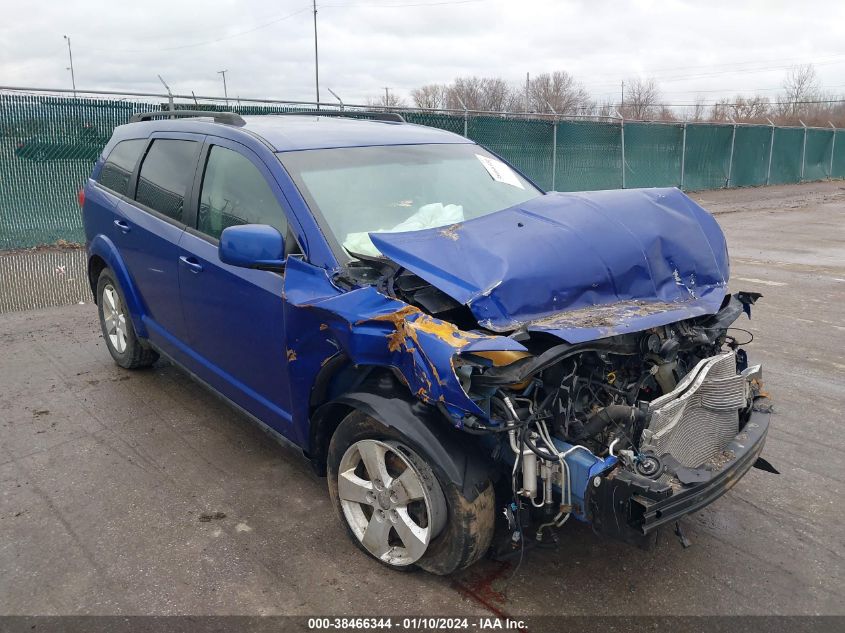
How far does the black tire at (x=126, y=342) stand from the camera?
5.13 metres

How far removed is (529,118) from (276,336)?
591 inches

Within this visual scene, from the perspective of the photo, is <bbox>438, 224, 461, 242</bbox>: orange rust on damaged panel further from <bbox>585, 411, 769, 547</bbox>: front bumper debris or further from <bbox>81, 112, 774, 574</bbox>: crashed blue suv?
<bbox>585, 411, 769, 547</bbox>: front bumper debris

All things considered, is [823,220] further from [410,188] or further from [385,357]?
[385,357]

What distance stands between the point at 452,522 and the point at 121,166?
12.6ft

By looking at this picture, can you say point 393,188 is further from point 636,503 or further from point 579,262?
point 636,503

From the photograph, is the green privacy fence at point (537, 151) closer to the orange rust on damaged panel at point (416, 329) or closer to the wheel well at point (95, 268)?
the wheel well at point (95, 268)

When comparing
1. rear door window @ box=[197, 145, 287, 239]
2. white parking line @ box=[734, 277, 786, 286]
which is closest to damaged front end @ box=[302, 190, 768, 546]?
rear door window @ box=[197, 145, 287, 239]

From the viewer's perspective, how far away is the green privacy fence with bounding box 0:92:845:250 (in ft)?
34.7

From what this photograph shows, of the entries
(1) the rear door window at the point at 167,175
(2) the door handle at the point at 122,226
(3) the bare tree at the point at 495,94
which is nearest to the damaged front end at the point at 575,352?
(1) the rear door window at the point at 167,175

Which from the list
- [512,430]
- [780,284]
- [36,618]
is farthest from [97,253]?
[780,284]

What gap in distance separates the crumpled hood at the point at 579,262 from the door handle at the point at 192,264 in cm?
129

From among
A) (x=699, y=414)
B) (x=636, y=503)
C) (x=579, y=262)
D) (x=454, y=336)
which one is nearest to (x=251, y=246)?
(x=454, y=336)

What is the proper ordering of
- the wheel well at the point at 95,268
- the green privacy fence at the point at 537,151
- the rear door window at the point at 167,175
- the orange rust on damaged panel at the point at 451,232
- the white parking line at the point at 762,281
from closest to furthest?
the orange rust on damaged panel at the point at 451,232, the rear door window at the point at 167,175, the wheel well at the point at 95,268, the white parking line at the point at 762,281, the green privacy fence at the point at 537,151

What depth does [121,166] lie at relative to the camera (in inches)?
202
